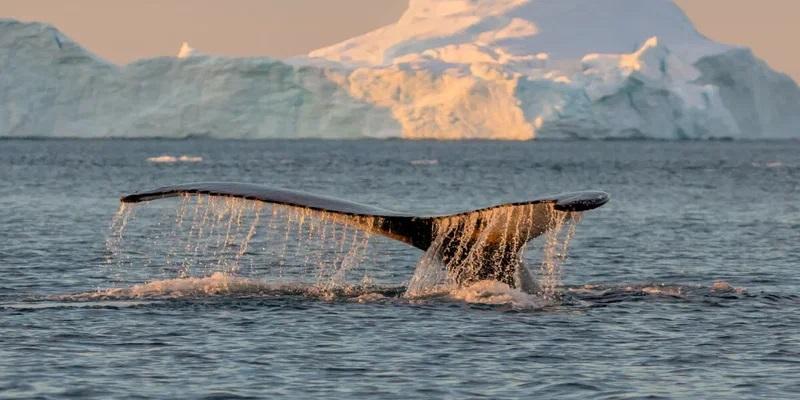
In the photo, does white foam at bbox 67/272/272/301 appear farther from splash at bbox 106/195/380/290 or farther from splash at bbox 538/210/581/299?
splash at bbox 538/210/581/299

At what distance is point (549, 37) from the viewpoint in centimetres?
14988

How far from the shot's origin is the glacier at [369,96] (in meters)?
105

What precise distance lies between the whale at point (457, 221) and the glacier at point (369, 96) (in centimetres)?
9104

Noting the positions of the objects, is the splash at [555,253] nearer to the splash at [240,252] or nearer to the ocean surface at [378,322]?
the ocean surface at [378,322]

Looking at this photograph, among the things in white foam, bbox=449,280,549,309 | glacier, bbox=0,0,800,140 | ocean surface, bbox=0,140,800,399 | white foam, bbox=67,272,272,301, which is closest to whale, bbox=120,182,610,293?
white foam, bbox=449,280,549,309

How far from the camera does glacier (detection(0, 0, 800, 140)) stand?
4136 inches

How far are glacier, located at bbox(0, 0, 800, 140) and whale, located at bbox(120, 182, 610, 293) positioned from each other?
91037 mm

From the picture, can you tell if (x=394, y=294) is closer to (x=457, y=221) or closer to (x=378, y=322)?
(x=378, y=322)

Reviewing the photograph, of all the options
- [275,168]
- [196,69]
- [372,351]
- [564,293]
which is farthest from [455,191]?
[196,69]

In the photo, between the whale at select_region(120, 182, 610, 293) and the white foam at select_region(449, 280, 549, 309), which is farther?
the white foam at select_region(449, 280, 549, 309)

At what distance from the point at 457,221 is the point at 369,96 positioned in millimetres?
99553

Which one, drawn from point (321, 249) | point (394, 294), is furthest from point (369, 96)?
point (394, 294)

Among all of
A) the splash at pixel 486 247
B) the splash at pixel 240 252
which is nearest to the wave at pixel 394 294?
the splash at pixel 486 247

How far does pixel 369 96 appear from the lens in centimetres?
11275
